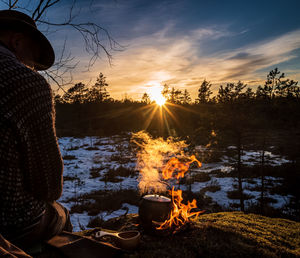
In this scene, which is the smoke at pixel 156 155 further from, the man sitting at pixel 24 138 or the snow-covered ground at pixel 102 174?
the man sitting at pixel 24 138

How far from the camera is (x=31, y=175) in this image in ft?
4.89

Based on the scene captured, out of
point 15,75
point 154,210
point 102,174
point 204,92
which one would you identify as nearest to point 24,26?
point 15,75

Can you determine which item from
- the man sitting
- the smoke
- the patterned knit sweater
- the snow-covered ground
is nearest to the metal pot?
the man sitting

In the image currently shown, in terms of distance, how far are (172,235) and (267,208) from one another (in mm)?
6060

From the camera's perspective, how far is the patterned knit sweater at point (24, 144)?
1.29 meters

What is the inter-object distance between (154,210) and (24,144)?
7.67 feet

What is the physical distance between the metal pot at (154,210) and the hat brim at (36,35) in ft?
8.28

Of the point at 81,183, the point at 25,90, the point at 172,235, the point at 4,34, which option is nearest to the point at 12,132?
the point at 25,90

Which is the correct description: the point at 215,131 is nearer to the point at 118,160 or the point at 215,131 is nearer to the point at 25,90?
the point at 118,160

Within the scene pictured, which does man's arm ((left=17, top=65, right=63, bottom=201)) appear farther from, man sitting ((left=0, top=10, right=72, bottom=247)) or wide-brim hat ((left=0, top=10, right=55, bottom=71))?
wide-brim hat ((left=0, top=10, right=55, bottom=71))

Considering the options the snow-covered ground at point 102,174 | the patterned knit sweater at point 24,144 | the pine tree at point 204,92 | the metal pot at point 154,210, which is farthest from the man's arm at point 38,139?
the pine tree at point 204,92

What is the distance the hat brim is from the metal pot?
2.52 metres

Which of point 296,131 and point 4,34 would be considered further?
point 296,131

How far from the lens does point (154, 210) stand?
312cm
